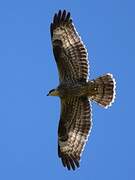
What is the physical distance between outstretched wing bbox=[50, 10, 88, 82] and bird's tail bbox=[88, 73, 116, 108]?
319 mm

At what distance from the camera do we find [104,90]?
13242 mm

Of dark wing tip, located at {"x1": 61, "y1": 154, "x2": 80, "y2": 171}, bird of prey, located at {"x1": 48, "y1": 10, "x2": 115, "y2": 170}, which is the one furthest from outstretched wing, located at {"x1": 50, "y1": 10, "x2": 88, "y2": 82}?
dark wing tip, located at {"x1": 61, "y1": 154, "x2": 80, "y2": 171}

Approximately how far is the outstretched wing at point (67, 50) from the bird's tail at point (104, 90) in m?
0.32

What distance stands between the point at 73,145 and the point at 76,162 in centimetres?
43

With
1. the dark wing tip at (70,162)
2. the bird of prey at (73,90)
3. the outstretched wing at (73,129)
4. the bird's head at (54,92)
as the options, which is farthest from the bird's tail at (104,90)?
the dark wing tip at (70,162)

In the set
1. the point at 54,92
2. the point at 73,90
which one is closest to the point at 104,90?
the point at 73,90

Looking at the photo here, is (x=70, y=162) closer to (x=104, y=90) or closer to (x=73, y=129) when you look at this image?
(x=73, y=129)

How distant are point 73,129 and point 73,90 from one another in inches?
42.1

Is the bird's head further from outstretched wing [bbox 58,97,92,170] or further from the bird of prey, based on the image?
outstretched wing [bbox 58,97,92,170]

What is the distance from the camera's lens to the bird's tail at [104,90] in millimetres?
13086

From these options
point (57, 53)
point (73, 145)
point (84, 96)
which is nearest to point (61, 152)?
point (73, 145)

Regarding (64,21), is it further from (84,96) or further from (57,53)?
(84,96)

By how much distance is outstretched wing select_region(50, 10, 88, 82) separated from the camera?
43.5 ft

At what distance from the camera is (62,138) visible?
45.0ft
